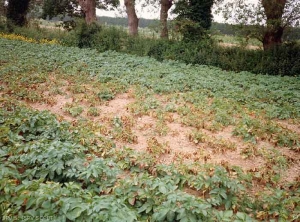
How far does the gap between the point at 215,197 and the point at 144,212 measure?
1.12 m

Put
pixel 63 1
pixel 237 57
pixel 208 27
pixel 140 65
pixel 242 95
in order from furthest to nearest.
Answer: pixel 63 1 < pixel 208 27 < pixel 237 57 < pixel 140 65 < pixel 242 95

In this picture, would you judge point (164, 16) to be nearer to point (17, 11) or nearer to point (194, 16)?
point (194, 16)

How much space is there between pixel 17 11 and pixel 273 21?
26.4 m

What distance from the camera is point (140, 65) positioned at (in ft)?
46.0

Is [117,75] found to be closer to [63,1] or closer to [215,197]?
[215,197]

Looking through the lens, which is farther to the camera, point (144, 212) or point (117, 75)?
point (117, 75)

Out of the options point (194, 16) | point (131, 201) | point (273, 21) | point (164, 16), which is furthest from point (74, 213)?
point (164, 16)

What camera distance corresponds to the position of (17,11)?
2894 centimetres

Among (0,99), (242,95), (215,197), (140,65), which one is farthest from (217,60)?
(215,197)

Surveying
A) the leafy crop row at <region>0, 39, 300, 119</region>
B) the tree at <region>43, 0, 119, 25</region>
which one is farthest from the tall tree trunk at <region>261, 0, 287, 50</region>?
the tree at <region>43, 0, 119, 25</region>

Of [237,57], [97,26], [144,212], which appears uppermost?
[97,26]

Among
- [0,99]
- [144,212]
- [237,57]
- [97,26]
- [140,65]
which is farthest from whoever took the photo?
[97,26]

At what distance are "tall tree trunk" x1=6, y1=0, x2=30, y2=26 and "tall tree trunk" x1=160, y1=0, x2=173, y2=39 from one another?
56.1 feet

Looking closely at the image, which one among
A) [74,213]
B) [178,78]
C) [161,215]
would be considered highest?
[178,78]
